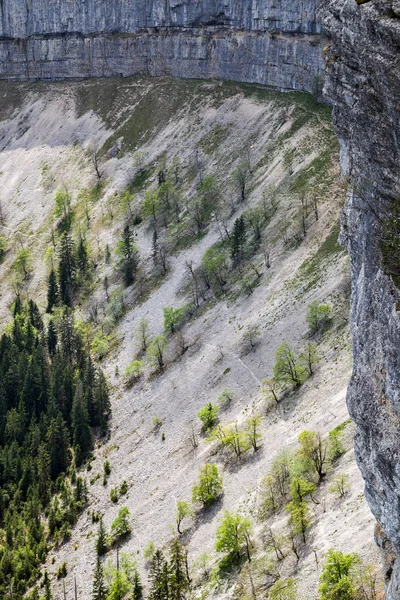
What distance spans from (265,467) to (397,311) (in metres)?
61.2

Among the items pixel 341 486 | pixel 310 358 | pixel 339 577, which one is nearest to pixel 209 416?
pixel 310 358

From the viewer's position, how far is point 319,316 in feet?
361

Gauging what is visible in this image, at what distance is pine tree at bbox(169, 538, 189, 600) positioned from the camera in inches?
3012

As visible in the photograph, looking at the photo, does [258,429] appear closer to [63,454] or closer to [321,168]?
[63,454]

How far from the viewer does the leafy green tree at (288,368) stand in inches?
4048

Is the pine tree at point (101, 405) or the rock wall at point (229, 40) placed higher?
the rock wall at point (229, 40)

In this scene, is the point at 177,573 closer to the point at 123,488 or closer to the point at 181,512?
the point at 181,512

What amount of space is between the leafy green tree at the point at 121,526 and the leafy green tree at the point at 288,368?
26214mm

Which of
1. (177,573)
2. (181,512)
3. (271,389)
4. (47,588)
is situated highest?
(271,389)

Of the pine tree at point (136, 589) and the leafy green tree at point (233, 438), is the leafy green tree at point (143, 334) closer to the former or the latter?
the leafy green tree at point (233, 438)

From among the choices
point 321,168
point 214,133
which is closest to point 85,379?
point 321,168

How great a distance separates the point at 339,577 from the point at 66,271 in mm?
106890

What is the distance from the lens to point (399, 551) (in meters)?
37.8

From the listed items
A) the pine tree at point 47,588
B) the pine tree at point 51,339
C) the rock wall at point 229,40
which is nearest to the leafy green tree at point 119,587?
the pine tree at point 47,588
